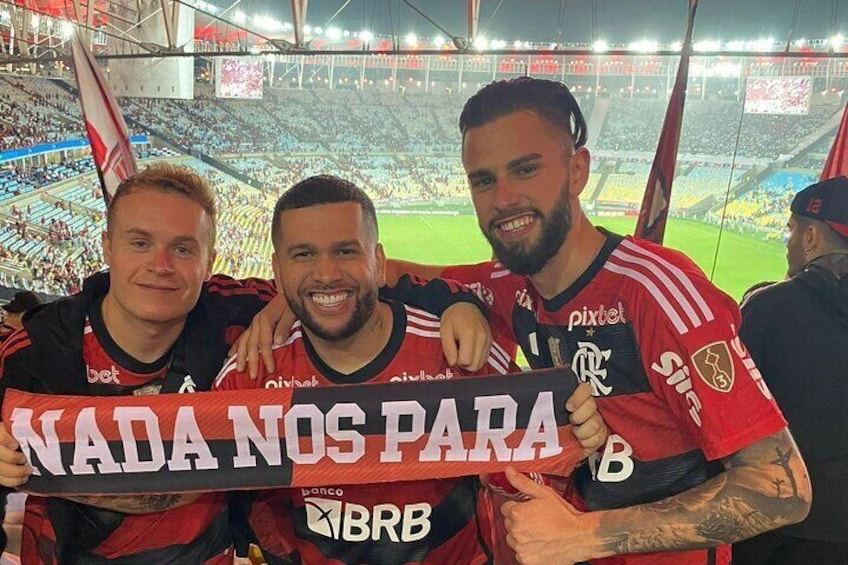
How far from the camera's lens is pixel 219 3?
58.0 feet

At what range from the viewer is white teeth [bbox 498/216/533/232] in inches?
69.7

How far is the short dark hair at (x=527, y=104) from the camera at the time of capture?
1818 mm

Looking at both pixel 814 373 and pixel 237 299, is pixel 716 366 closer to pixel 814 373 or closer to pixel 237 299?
pixel 814 373

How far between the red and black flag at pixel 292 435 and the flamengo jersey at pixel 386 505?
6.4 inches

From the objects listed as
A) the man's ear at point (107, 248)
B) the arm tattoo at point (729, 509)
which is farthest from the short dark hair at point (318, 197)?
the arm tattoo at point (729, 509)

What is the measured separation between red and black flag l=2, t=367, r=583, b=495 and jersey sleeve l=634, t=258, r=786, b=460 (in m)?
0.26

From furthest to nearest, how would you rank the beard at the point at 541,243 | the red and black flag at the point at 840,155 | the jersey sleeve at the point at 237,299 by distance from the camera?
the red and black flag at the point at 840,155
the jersey sleeve at the point at 237,299
the beard at the point at 541,243

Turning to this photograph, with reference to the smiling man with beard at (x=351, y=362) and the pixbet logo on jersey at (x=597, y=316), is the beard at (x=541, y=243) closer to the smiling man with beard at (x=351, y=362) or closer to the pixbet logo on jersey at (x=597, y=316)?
the pixbet logo on jersey at (x=597, y=316)

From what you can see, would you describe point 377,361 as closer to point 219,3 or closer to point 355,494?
point 355,494

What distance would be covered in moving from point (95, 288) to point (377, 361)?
1.01 meters

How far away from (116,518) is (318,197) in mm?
1216

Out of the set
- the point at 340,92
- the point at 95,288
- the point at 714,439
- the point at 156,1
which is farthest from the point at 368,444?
the point at 340,92

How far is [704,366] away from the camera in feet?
4.74

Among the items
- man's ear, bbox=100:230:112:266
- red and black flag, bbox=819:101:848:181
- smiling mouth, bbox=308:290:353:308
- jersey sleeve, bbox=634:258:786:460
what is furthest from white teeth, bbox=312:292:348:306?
red and black flag, bbox=819:101:848:181
